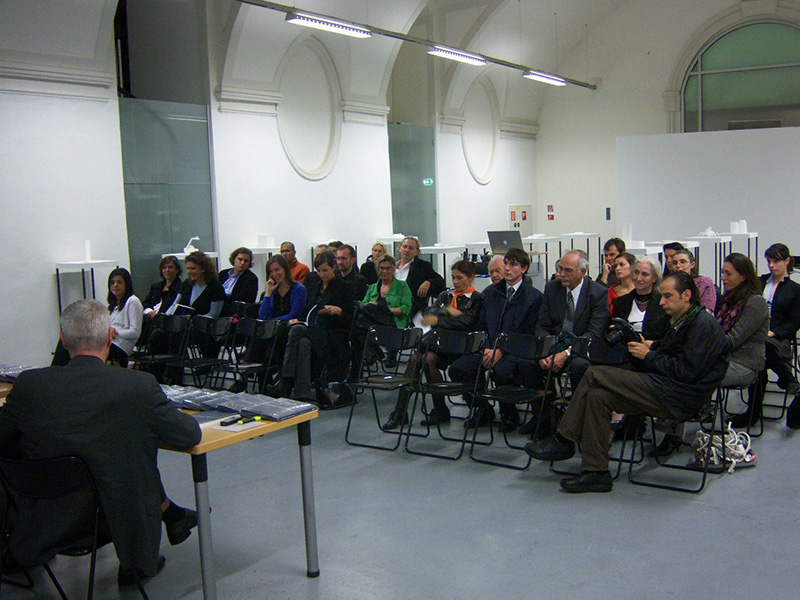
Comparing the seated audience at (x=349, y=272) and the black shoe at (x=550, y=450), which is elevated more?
the seated audience at (x=349, y=272)

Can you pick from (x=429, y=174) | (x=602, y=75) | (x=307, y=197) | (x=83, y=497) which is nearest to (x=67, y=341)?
(x=83, y=497)

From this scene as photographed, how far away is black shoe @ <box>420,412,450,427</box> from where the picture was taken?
583 cm

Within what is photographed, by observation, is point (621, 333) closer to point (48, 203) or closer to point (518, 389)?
point (518, 389)

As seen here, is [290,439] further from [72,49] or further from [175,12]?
[175,12]

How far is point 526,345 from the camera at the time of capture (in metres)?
5.07

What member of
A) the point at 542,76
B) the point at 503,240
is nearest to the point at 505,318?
the point at 503,240

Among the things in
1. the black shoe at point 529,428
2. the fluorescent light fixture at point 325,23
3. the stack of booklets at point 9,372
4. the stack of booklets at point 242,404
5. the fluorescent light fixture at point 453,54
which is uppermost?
the fluorescent light fixture at point 453,54

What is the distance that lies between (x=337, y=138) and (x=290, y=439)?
6.16 m

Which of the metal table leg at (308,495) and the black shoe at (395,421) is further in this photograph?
the black shoe at (395,421)

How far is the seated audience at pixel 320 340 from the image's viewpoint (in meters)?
6.38

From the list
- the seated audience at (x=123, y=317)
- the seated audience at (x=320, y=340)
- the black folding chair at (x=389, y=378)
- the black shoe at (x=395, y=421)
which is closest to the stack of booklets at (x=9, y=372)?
the seated audience at (x=123, y=317)

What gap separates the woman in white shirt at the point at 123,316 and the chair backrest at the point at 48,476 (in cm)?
376

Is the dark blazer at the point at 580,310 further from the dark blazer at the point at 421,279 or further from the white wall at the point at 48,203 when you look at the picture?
the white wall at the point at 48,203

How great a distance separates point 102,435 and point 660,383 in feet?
9.55
